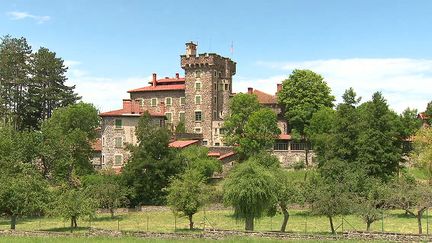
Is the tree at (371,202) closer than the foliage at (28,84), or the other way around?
the tree at (371,202)

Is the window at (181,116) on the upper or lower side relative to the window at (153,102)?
lower

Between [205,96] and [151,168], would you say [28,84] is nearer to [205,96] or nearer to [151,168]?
[205,96]

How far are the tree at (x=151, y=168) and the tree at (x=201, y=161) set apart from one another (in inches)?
183

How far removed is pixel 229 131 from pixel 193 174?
36.6 m

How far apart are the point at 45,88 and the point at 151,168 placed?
35.8 metres

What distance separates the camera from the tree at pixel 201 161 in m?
69.5

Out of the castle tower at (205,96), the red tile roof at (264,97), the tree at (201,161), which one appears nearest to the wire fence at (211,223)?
A: the tree at (201,161)

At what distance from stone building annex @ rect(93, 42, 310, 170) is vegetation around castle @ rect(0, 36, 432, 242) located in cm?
250

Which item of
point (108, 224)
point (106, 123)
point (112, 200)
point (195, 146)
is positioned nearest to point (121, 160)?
point (106, 123)

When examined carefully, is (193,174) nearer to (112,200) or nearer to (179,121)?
(112,200)

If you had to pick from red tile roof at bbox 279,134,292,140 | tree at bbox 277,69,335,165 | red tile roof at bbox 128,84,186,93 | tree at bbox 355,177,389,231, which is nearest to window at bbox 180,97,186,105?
red tile roof at bbox 128,84,186,93

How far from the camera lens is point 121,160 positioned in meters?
81.4

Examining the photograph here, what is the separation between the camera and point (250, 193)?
4141cm

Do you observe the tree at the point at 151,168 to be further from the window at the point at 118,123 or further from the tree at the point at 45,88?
the tree at the point at 45,88
